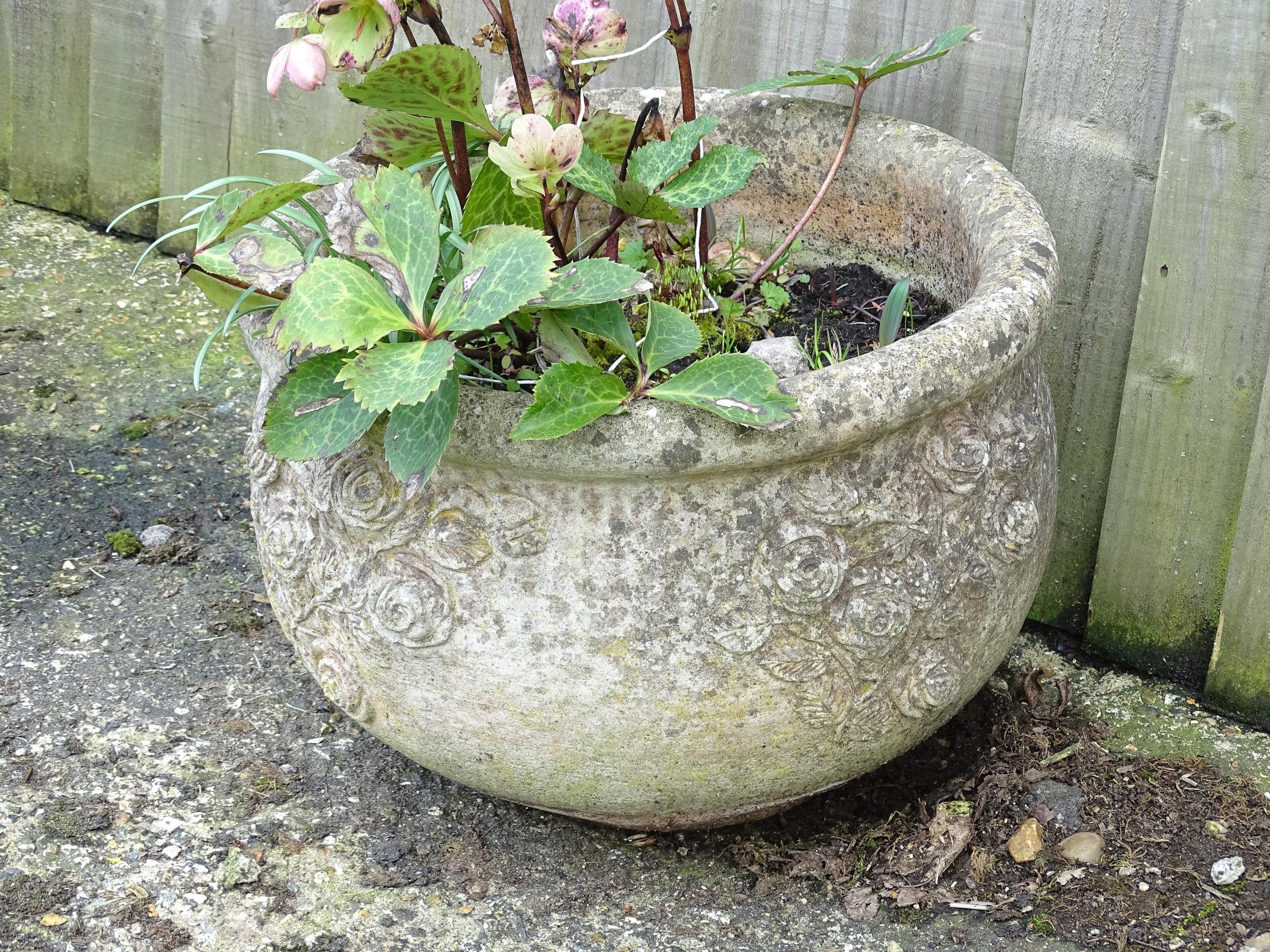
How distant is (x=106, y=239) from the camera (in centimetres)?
309

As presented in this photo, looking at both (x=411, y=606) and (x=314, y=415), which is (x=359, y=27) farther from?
(x=411, y=606)

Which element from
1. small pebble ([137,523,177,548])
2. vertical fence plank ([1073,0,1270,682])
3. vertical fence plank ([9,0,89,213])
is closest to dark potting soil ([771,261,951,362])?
vertical fence plank ([1073,0,1270,682])

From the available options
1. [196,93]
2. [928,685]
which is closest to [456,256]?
[928,685]

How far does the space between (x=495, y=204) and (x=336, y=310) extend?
28cm

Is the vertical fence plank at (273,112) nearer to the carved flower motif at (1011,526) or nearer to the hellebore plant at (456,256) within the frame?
the hellebore plant at (456,256)

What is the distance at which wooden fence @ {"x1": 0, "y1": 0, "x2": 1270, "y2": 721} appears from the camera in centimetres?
173

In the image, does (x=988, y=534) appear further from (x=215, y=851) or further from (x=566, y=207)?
(x=215, y=851)

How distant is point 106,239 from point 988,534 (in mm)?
2419

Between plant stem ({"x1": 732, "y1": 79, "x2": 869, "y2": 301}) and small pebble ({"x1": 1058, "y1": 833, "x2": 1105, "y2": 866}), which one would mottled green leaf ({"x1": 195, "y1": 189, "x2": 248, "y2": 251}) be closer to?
plant stem ({"x1": 732, "y1": 79, "x2": 869, "y2": 301})

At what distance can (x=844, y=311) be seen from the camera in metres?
1.78

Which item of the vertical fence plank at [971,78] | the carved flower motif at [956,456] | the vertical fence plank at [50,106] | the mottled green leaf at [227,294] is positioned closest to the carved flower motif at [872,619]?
the carved flower motif at [956,456]

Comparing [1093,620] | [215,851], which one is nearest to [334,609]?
[215,851]

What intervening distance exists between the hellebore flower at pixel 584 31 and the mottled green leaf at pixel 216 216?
0.37 meters

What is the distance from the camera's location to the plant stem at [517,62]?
1.32m
